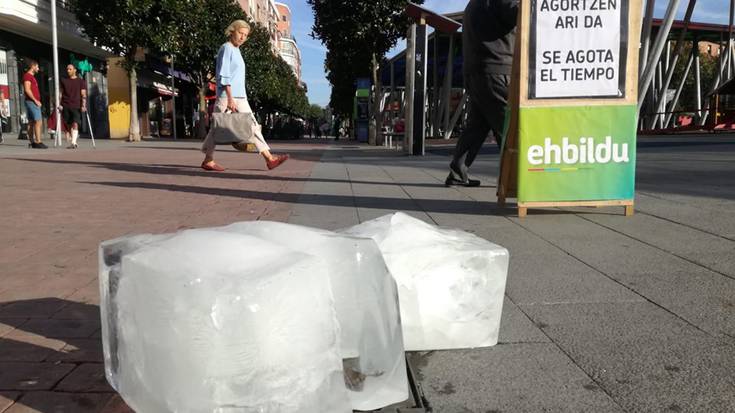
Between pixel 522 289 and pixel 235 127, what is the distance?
5.74 metres

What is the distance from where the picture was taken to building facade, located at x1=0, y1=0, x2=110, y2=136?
20.2 m

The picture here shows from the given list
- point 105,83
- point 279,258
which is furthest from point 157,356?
point 105,83

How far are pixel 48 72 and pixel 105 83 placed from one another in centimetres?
638

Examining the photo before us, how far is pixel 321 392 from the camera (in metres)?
1.65

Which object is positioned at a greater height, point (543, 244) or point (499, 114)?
point (499, 114)

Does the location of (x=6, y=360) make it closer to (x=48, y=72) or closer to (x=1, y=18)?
(x=1, y=18)

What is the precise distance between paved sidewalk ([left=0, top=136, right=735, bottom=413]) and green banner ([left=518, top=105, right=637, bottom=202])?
0.84ft

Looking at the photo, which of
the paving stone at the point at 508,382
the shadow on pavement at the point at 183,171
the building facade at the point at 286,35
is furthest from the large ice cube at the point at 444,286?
the building facade at the point at 286,35

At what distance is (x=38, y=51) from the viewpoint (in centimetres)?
2406

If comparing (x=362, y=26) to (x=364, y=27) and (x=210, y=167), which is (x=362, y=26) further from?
(x=210, y=167)

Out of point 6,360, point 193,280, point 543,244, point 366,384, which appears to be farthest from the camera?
point 543,244

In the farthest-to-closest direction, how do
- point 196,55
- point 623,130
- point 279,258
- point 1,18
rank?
point 196,55 < point 1,18 < point 623,130 < point 279,258

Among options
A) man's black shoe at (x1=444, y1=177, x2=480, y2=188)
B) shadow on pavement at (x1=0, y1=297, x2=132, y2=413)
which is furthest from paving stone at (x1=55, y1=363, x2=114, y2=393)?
man's black shoe at (x1=444, y1=177, x2=480, y2=188)

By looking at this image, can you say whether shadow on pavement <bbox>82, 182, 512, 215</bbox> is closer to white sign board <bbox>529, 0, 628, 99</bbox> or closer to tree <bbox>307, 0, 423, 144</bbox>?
white sign board <bbox>529, 0, 628, 99</bbox>
